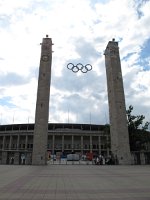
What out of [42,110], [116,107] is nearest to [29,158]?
[42,110]

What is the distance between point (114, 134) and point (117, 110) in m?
4.57

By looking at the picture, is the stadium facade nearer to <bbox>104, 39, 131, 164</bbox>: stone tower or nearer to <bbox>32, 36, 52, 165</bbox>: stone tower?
<bbox>104, 39, 131, 164</bbox>: stone tower

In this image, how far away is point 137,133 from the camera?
53.6 m

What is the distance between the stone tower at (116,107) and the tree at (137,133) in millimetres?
6962

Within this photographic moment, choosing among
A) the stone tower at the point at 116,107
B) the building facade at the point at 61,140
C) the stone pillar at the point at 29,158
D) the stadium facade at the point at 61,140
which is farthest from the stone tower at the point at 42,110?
the building facade at the point at 61,140

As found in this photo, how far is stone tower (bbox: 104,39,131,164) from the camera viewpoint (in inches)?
1789

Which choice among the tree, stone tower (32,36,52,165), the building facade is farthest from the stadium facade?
stone tower (32,36,52,165)

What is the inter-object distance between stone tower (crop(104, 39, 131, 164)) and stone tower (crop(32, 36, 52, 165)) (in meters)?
12.3

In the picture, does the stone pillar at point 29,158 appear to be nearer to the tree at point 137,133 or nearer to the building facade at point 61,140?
the tree at point 137,133

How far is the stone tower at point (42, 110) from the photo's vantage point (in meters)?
44.1

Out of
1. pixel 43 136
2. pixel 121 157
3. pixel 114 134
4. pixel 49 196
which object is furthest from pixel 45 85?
pixel 49 196

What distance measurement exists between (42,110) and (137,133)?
70.1 feet

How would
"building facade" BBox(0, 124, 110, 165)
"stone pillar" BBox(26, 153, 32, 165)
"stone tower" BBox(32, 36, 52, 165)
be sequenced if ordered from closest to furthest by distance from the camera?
"stone tower" BBox(32, 36, 52, 165)
"stone pillar" BBox(26, 153, 32, 165)
"building facade" BBox(0, 124, 110, 165)

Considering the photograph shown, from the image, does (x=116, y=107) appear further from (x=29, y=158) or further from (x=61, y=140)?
(x=61, y=140)
